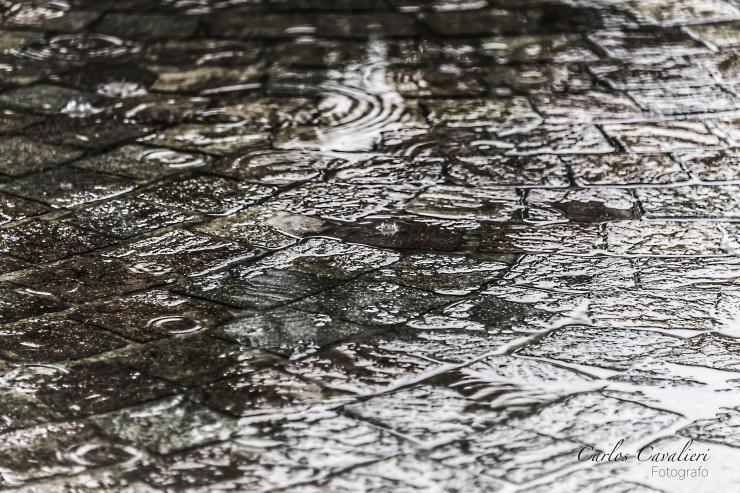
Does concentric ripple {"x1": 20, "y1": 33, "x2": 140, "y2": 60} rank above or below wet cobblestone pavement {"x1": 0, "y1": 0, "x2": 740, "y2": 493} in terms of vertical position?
above

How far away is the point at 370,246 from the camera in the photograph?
3.36 m

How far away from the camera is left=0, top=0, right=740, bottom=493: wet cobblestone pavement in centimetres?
229

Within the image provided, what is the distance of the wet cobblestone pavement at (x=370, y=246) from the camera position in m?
2.29

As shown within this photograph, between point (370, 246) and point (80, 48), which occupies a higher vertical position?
point (80, 48)

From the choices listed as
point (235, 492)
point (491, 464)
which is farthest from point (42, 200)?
point (491, 464)

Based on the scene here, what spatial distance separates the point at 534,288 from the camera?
304 cm

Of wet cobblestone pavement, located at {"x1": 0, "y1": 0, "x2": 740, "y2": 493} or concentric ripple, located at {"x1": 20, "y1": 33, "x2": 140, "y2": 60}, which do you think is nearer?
wet cobblestone pavement, located at {"x1": 0, "y1": 0, "x2": 740, "y2": 493}

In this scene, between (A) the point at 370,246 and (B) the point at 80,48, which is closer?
(A) the point at 370,246

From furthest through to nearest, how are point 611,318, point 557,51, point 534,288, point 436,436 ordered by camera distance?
point 557,51 → point 534,288 → point 611,318 → point 436,436

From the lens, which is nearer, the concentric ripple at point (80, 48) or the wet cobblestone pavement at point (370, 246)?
the wet cobblestone pavement at point (370, 246)

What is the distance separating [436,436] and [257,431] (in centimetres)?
42

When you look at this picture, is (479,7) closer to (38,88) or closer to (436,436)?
(38,88)

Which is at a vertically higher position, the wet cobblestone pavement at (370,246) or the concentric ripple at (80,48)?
the concentric ripple at (80,48)

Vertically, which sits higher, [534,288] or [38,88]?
[38,88]
